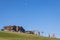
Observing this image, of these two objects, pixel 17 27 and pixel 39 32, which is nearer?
pixel 39 32

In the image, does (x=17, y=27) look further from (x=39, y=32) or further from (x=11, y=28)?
(x=39, y=32)

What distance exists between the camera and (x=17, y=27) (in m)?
124

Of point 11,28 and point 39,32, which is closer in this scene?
point 39,32

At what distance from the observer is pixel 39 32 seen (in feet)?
293

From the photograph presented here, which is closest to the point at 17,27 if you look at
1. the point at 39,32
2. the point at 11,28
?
the point at 11,28

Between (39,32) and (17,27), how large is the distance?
3637 centimetres

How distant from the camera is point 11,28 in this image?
121375mm

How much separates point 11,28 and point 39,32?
3507 centimetres

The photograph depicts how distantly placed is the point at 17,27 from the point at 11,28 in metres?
4.10
